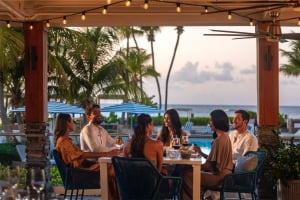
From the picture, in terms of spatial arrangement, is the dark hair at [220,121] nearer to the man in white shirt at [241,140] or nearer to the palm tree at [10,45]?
the man in white shirt at [241,140]

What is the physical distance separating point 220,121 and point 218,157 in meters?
A: 0.44

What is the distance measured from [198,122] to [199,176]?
2665 cm

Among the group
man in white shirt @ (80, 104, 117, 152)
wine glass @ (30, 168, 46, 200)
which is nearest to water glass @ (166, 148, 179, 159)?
man in white shirt @ (80, 104, 117, 152)

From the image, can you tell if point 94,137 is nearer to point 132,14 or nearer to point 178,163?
point 178,163

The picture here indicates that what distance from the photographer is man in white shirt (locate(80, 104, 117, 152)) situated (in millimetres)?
7848

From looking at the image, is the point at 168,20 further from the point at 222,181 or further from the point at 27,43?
the point at 222,181

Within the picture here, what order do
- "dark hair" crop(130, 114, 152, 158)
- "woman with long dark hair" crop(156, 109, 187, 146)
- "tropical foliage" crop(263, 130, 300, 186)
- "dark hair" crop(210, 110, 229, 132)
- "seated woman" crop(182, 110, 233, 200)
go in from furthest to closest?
"woman with long dark hair" crop(156, 109, 187, 146) < "tropical foliage" crop(263, 130, 300, 186) < "dark hair" crop(210, 110, 229, 132) < "seated woman" crop(182, 110, 233, 200) < "dark hair" crop(130, 114, 152, 158)

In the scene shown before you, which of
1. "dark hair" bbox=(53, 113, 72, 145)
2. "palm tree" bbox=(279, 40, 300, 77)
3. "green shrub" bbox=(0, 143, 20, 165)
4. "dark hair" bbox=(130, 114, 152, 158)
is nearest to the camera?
"dark hair" bbox=(130, 114, 152, 158)

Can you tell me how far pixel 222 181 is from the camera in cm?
673

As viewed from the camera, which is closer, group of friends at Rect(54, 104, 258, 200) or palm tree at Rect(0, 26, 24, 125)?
group of friends at Rect(54, 104, 258, 200)

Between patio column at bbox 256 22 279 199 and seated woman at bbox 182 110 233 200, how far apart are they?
5.57ft

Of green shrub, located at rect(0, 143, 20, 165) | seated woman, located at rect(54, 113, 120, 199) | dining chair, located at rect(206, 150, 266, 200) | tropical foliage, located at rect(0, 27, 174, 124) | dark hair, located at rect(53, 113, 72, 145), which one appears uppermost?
tropical foliage, located at rect(0, 27, 174, 124)

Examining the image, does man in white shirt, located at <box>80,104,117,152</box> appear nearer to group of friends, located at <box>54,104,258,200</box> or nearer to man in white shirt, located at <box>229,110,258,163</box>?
group of friends, located at <box>54,104,258,200</box>

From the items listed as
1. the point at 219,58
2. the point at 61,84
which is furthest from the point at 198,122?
the point at 61,84
